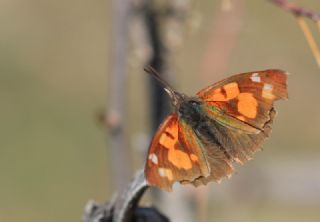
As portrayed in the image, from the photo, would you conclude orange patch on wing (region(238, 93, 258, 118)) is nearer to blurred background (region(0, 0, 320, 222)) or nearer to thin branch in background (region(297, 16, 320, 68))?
thin branch in background (region(297, 16, 320, 68))

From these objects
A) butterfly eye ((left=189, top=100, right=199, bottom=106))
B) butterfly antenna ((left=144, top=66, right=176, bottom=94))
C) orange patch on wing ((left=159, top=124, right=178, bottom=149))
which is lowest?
butterfly eye ((left=189, top=100, right=199, bottom=106))

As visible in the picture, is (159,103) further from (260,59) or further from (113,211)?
(260,59)

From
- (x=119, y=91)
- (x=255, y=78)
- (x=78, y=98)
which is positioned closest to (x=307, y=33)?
(x=255, y=78)

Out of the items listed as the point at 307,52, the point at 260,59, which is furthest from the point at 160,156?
the point at 307,52

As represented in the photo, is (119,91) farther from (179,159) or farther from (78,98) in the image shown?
(78,98)

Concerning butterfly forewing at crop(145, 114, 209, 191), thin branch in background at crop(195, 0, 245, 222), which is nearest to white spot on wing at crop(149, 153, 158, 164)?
butterfly forewing at crop(145, 114, 209, 191)
